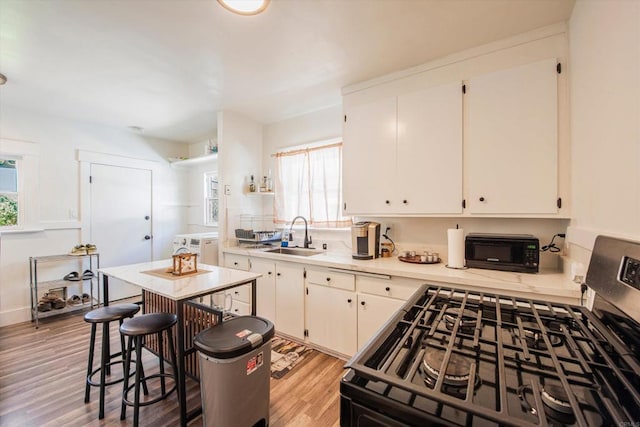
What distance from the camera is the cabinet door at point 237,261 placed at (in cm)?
318

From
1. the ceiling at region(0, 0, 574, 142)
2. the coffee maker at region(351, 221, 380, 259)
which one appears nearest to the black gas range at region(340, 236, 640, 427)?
the coffee maker at region(351, 221, 380, 259)

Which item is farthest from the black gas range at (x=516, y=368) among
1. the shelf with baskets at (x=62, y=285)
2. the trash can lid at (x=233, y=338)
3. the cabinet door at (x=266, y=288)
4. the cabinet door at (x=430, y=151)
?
the shelf with baskets at (x=62, y=285)

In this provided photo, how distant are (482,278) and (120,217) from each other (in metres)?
4.83

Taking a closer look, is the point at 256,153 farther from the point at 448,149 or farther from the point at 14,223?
the point at 14,223

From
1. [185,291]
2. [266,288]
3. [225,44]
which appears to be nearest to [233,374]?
[185,291]

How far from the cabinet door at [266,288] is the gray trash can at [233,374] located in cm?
128

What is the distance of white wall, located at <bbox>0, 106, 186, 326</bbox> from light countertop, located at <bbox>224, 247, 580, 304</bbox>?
3.57m

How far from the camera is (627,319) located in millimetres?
716

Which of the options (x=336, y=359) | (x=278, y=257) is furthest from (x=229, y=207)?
(x=336, y=359)

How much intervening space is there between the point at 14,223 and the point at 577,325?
5.20 meters

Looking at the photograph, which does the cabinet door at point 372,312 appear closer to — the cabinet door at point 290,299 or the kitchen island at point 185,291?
the cabinet door at point 290,299

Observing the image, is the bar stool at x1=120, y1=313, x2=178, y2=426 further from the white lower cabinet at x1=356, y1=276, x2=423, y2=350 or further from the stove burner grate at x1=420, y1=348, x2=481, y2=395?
the stove burner grate at x1=420, y1=348, x2=481, y2=395

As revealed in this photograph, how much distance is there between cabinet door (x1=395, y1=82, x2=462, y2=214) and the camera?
2.19m

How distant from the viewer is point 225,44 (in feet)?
6.77
